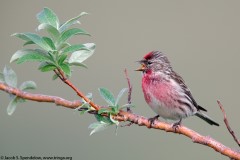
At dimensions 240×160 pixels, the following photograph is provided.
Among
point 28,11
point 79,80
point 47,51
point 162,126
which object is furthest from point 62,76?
point 28,11

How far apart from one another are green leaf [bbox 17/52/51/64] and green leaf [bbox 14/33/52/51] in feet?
0.13

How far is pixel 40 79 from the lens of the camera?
27.2ft

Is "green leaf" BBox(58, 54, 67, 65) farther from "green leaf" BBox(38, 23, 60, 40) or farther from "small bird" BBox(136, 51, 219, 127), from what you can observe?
"small bird" BBox(136, 51, 219, 127)

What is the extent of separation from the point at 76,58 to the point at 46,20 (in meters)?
0.24

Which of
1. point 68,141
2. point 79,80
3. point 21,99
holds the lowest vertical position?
point 21,99

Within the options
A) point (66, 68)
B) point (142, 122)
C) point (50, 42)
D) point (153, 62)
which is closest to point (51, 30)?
point (50, 42)

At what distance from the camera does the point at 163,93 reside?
484 centimetres

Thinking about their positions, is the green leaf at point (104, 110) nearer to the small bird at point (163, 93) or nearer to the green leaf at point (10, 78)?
the green leaf at point (10, 78)

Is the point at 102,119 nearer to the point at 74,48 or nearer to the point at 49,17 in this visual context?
the point at 74,48

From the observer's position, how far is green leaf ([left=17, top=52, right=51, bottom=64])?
2.21 m

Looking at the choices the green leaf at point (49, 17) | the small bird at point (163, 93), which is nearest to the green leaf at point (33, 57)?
the green leaf at point (49, 17)

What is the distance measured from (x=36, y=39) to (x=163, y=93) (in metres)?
2.72

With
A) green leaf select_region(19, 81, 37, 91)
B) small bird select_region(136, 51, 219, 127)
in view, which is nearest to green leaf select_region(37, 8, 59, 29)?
green leaf select_region(19, 81, 37, 91)

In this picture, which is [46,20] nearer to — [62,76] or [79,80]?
[62,76]
